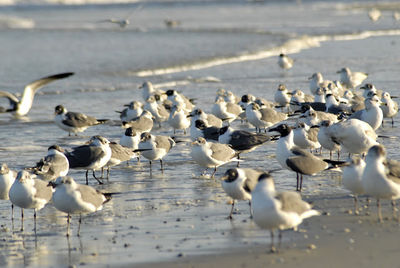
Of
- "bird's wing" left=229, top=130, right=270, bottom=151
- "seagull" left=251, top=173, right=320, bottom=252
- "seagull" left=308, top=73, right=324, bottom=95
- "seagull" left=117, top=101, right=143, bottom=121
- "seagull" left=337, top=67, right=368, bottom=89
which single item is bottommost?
"seagull" left=251, top=173, right=320, bottom=252

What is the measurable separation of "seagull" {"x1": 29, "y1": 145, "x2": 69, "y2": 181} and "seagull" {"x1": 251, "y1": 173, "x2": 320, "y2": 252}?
374 centimetres

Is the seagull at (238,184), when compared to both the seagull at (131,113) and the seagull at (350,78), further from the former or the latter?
the seagull at (350,78)

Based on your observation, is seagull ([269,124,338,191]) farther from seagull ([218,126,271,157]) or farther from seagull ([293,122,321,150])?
seagull ([218,126,271,157])

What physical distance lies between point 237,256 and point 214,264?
1.05ft

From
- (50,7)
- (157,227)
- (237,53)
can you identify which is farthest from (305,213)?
(50,7)

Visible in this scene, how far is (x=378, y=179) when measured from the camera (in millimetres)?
8492

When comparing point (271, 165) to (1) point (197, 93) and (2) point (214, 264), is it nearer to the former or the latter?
(2) point (214, 264)

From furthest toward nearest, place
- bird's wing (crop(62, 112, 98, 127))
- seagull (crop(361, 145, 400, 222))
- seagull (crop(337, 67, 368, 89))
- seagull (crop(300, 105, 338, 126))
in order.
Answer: seagull (crop(337, 67, 368, 89))
bird's wing (crop(62, 112, 98, 127))
seagull (crop(300, 105, 338, 126))
seagull (crop(361, 145, 400, 222))

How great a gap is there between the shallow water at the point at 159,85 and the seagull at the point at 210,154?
291mm

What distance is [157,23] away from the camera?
166 feet

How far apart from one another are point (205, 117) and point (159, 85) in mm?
9255

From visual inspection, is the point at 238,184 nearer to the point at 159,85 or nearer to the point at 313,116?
the point at 313,116

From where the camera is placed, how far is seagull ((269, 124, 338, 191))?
998cm

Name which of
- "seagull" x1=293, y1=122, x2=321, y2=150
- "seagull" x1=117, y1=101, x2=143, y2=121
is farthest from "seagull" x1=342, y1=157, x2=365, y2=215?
"seagull" x1=117, y1=101, x2=143, y2=121
